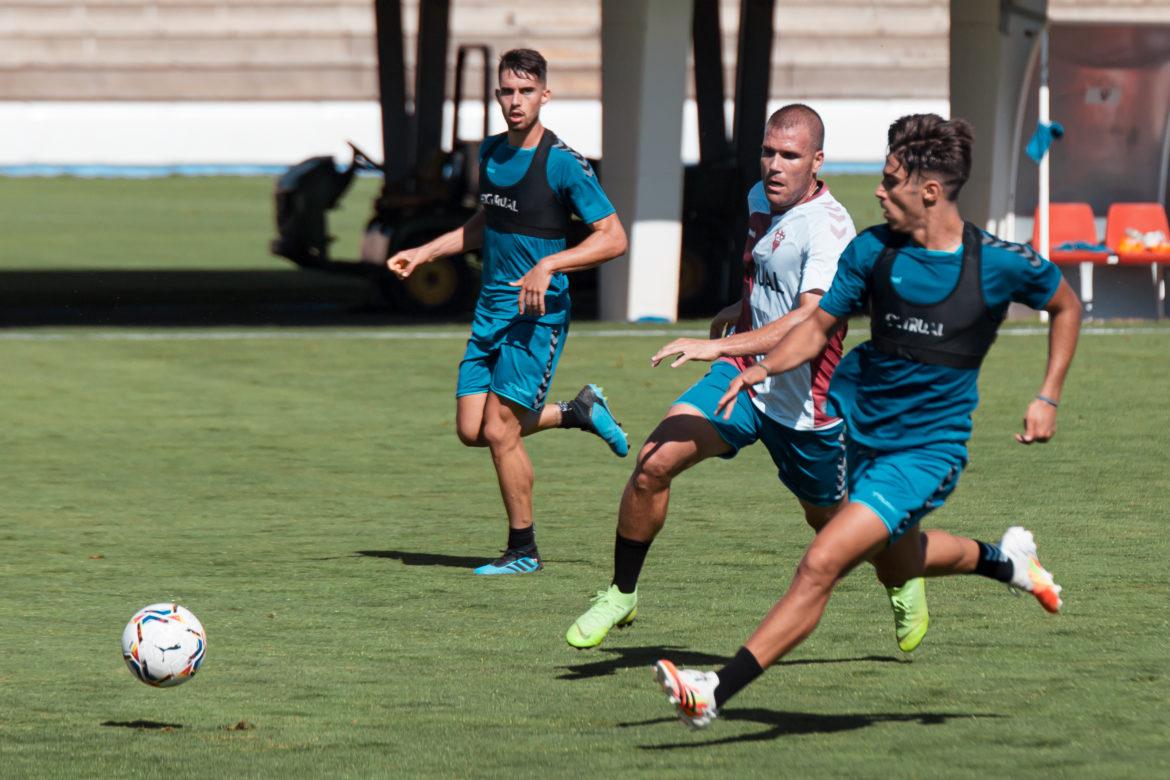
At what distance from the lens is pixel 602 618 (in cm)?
664

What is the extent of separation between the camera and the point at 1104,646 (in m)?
6.76

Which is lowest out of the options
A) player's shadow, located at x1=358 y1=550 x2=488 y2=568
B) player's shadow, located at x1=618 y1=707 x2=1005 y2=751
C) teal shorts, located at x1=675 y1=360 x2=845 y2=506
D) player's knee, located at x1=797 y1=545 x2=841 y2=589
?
player's shadow, located at x1=358 y1=550 x2=488 y2=568

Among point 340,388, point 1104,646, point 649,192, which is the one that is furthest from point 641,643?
point 649,192

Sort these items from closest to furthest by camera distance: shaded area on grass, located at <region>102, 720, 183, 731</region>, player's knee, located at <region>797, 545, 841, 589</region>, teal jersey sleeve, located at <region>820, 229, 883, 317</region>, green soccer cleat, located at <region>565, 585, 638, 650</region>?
1. player's knee, located at <region>797, 545, 841, 589</region>
2. teal jersey sleeve, located at <region>820, 229, 883, 317</region>
3. shaded area on grass, located at <region>102, 720, 183, 731</region>
4. green soccer cleat, located at <region>565, 585, 638, 650</region>

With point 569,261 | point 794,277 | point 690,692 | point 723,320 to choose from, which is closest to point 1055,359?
point 794,277

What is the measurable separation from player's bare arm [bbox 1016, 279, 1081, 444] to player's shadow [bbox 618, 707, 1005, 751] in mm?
886

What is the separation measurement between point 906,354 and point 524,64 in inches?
110

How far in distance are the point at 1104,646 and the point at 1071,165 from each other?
43.1ft

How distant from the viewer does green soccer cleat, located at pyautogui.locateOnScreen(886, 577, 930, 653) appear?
648 cm

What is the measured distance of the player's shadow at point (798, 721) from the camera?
5642mm

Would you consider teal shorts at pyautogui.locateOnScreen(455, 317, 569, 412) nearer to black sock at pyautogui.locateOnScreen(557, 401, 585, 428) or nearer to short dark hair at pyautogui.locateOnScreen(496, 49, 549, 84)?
black sock at pyautogui.locateOnScreen(557, 401, 585, 428)

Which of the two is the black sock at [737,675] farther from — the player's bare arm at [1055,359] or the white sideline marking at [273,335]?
the white sideline marking at [273,335]

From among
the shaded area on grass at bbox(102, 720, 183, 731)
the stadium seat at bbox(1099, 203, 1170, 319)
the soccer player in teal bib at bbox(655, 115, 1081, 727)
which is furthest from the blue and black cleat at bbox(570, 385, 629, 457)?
the stadium seat at bbox(1099, 203, 1170, 319)

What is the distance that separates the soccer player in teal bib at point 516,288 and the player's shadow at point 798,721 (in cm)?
254
